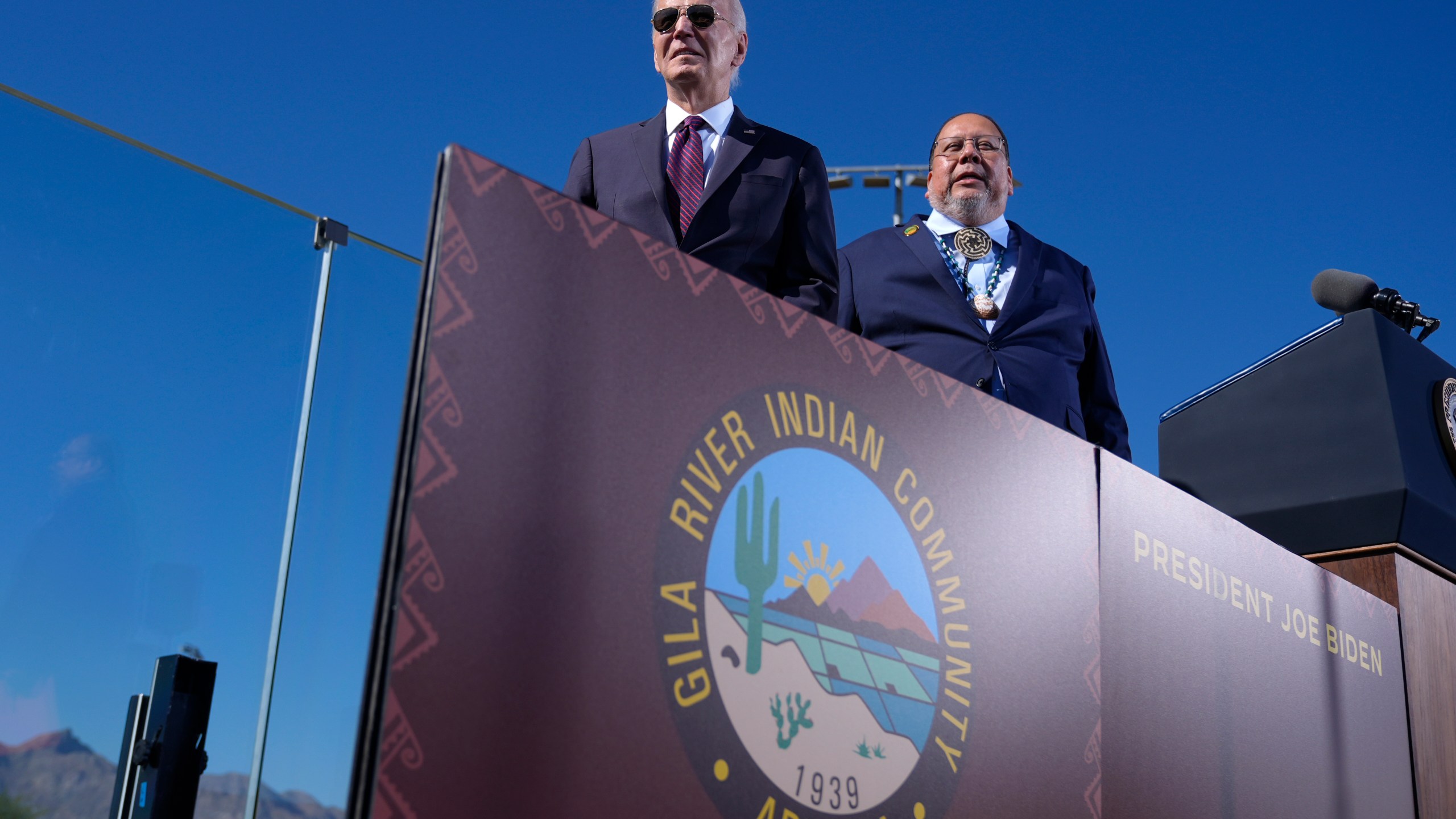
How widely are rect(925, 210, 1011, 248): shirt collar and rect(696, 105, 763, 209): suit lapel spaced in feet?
2.40

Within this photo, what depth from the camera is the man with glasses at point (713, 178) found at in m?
1.97

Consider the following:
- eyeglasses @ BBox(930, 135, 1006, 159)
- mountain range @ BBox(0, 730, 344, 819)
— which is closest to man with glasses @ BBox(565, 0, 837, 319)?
eyeglasses @ BBox(930, 135, 1006, 159)

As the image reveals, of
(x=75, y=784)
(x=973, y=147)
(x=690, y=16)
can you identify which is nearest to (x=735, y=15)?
(x=690, y=16)

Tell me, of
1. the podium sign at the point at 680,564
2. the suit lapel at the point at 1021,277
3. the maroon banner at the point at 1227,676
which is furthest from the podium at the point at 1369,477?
the podium sign at the point at 680,564

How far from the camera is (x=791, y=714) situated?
134cm

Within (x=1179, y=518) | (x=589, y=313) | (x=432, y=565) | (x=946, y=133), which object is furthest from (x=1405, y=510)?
(x=432, y=565)

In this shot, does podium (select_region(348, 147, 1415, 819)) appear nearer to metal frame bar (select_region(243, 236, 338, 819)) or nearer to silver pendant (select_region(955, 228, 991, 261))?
silver pendant (select_region(955, 228, 991, 261))

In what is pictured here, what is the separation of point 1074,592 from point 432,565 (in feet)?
3.55

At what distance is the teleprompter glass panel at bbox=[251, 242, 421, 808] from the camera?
2121mm

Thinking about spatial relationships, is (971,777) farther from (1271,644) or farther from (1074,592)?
(1271,644)

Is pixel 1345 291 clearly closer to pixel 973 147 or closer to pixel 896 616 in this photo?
pixel 973 147

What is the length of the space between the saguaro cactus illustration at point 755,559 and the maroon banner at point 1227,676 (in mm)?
741

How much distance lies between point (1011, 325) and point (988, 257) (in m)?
0.24

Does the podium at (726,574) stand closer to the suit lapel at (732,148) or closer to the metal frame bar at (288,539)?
the suit lapel at (732,148)
